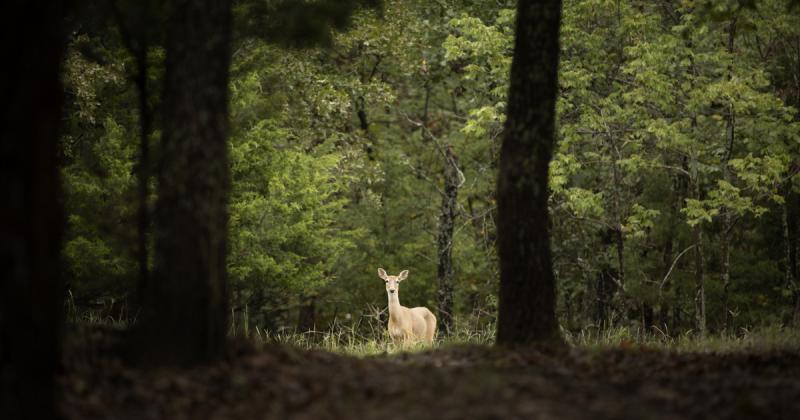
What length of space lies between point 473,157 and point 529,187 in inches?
747

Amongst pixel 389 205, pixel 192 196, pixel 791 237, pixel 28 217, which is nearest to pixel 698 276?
pixel 791 237

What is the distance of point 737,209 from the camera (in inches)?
641

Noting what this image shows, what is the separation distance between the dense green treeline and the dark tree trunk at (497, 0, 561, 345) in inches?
128

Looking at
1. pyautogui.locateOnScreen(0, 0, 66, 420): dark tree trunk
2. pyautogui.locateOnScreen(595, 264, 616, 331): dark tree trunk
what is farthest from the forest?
pyautogui.locateOnScreen(595, 264, 616, 331): dark tree trunk

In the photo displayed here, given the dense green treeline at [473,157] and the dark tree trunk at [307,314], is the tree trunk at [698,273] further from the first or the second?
the dark tree trunk at [307,314]

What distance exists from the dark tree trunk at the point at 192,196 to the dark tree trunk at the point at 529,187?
2.76 meters

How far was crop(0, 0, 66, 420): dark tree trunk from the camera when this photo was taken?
452 centimetres

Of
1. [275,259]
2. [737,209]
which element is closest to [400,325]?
[275,259]

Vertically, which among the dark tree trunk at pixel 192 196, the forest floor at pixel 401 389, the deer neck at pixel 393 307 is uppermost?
the dark tree trunk at pixel 192 196

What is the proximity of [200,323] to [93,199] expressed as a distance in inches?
369

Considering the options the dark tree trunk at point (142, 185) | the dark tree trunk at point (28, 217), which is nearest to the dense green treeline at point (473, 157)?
the dark tree trunk at point (142, 185)

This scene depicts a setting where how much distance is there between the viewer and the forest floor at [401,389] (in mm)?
5095

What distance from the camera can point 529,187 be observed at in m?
7.84

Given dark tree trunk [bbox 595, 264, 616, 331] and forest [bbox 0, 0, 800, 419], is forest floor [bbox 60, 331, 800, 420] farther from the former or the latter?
dark tree trunk [bbox 595, 264, 616, 331]
